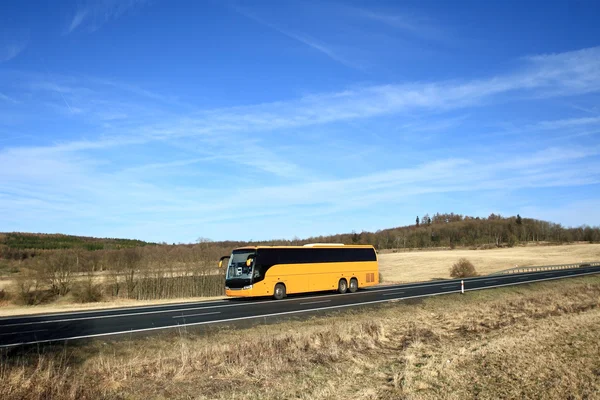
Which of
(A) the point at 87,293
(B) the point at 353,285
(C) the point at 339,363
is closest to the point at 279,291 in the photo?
(B) the point at 353,285

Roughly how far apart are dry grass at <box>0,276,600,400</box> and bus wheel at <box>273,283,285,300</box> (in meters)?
11.0

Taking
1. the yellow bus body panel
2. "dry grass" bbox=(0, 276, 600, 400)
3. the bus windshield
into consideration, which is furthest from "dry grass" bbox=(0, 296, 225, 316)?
"dry grass" bbox=(0, 276, 600, 400)

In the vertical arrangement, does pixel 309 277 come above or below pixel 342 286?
above

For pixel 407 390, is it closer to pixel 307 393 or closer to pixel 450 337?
pixel 307 393

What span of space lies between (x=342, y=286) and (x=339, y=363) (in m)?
22.1

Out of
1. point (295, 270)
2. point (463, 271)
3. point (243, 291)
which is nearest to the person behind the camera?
point (243, 291)

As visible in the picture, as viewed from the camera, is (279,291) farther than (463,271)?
No

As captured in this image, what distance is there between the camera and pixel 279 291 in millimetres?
29547

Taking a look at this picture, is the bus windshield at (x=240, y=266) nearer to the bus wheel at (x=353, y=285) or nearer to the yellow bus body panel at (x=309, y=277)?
the yellow bus body panel at (x=309, y=277)

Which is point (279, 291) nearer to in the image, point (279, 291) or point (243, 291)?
point (279, 291)

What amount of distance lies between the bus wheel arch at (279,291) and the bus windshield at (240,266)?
2.02m

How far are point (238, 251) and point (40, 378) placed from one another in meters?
20.5

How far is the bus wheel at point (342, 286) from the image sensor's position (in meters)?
32.9

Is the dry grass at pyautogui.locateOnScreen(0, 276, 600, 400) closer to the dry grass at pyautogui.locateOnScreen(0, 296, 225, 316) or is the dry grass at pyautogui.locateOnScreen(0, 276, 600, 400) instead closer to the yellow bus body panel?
the yellow bus body panel
